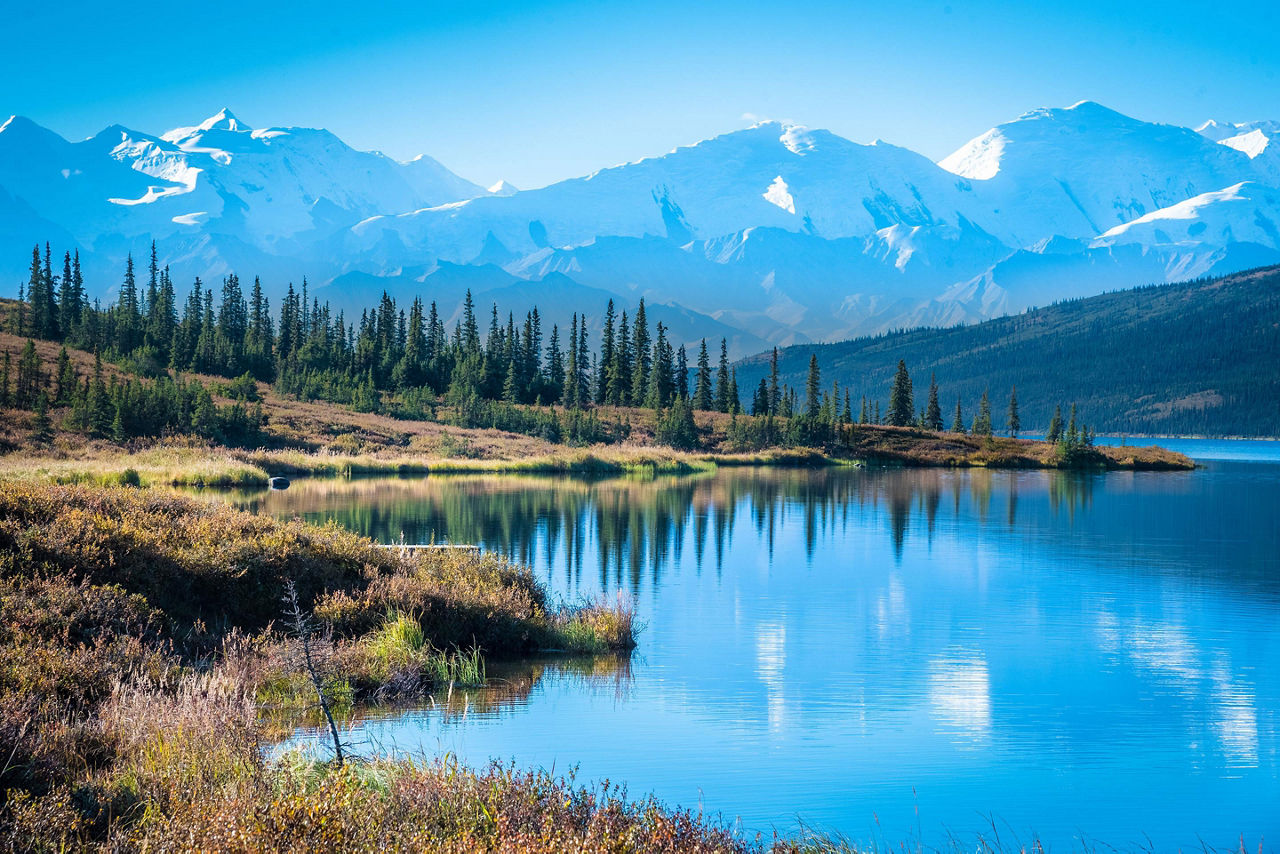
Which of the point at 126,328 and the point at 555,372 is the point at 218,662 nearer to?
the point at 126,328

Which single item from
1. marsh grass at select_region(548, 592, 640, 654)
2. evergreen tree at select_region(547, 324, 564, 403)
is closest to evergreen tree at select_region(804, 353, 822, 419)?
evergreen tree at select_region(547, 324, 564, 403)

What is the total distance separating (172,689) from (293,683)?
77.6 inches

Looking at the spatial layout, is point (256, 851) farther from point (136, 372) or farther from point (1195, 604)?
point (136, 372)

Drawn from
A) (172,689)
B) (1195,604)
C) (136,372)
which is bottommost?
(1195,604)

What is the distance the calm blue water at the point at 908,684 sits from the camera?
11375mm

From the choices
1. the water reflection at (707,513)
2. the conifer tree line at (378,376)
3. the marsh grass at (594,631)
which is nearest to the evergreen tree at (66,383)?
the conifer tree line at (378,376)

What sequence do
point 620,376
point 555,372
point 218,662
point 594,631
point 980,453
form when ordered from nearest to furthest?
1. point 218,662
2. point 594,631
3. point 980,453
4. point 620,376
5. point 555,372

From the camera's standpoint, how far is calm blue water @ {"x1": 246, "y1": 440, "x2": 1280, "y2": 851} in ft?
37.3

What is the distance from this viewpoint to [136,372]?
85.0 m

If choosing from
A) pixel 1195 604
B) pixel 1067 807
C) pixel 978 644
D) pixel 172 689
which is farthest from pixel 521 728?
pixel 1195 604

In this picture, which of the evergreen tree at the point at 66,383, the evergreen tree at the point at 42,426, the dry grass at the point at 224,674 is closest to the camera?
the dry grass at the point at 224,674

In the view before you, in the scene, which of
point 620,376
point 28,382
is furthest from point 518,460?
point 620,376

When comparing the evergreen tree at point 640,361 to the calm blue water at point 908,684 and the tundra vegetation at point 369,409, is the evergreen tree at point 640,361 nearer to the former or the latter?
the tundra vegetation at point 369,409

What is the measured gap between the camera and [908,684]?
1666 cm
